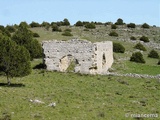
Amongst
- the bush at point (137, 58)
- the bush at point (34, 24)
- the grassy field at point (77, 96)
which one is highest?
the bush at point (34, 24)

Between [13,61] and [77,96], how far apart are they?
18.3 feet

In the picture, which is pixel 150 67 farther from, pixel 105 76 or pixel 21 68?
pixel 21 68

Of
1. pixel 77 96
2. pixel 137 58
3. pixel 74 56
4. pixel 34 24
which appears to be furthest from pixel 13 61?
pixel 34 24

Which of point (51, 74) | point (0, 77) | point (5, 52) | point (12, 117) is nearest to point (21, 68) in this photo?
point (5, 52)

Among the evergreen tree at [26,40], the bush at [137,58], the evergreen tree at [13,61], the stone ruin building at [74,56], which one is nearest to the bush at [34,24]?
the evergreen tree at [26,40]

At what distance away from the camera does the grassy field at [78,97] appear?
15648mm

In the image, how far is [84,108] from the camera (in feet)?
55.2

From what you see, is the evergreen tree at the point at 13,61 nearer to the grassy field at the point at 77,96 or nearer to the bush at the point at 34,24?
the grassy field at the point at 77,96

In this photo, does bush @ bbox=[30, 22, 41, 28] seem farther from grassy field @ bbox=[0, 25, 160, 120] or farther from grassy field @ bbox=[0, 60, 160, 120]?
grassy field @ bbox=[0, 60, 160, 120]

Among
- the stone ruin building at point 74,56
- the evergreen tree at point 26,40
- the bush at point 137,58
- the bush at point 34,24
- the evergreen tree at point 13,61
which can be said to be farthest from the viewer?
the bush at point 34,24

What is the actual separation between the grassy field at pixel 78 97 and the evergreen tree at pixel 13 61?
95 cm

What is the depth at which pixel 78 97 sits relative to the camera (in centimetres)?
1975

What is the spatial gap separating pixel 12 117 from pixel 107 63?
20.8 meters

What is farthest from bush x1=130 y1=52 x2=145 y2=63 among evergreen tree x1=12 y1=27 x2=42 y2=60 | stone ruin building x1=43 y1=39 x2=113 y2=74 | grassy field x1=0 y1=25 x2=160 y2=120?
grassy field x1=0 y1=25 x2=160 y2=120
